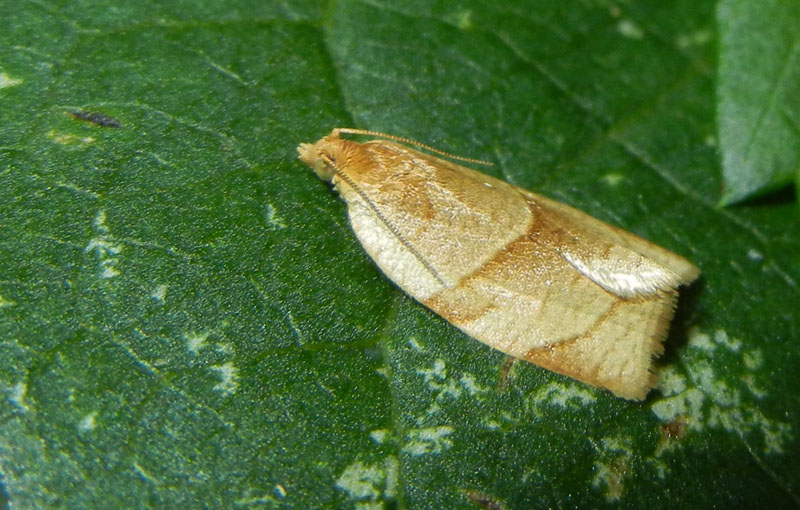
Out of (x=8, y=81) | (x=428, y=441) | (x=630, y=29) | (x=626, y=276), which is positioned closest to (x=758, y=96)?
(x=630, y=29)

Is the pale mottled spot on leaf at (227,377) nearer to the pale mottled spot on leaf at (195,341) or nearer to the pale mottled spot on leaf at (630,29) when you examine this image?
the pale mottled spot on leaf at (195,341)

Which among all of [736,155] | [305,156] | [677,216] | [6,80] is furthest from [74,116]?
[736,155]

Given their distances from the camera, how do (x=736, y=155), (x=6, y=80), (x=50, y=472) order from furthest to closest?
(x=736, y=155) < (x=6, y=80) < (x=50, y=472)

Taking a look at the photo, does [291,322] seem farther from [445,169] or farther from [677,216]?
[677,216]

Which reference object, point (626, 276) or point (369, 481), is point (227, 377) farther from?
point (626, 276)

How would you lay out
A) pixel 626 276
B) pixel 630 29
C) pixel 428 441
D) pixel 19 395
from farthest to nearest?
pixel 630 29 → pixel 626 276 → pixel 428 441 → pixel 19 395

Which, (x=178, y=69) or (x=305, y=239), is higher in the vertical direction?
(x=178, y=69)

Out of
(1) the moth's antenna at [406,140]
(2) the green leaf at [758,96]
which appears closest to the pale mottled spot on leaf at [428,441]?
(1) the moth's antenna at [406,140]
